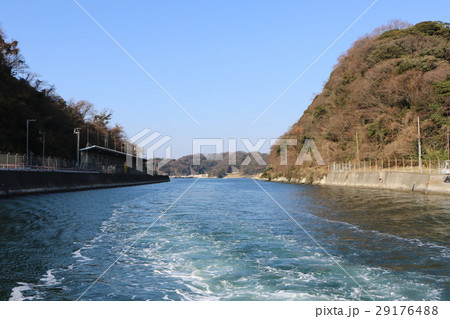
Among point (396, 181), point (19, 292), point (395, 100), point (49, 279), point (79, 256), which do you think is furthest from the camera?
point (395, 100)

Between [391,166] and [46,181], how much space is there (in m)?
45.8

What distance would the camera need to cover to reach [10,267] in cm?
963

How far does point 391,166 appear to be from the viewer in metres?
56.9

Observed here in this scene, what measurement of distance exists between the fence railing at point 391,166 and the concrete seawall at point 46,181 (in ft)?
127

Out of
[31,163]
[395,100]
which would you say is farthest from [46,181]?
[395,100]

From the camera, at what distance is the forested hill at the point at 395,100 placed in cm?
5378

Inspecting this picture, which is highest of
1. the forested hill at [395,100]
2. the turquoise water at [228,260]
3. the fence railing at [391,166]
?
the forested hill at [395,100]

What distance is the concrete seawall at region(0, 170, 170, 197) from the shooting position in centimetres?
3384

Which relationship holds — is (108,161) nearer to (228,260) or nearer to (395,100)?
(395,100)

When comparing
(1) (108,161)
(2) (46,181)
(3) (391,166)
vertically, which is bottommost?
(2) (46,181)

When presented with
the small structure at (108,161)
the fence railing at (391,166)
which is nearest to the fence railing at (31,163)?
the small structure at (108,161)

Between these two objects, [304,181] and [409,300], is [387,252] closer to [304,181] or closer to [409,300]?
[409,300]

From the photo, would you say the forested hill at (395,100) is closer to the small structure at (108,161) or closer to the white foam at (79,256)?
the small structure at (108,161)

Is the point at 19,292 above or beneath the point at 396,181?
beneath
